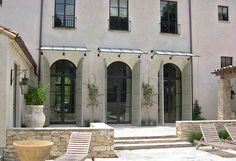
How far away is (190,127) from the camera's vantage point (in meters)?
14.3

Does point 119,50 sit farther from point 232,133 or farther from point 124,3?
point 232,133

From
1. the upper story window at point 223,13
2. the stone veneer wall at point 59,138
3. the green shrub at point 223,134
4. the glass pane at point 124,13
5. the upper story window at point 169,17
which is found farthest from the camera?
the upper story window at point 223,13

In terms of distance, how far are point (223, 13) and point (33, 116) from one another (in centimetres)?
1472

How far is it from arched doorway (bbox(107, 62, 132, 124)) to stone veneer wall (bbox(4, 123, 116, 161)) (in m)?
8.35

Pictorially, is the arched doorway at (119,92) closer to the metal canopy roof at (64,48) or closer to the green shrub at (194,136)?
the metal canopy roof at (64,48)

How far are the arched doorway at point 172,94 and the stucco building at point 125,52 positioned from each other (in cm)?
6

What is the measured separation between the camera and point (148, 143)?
13930 mm

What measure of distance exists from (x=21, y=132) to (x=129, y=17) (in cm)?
1162

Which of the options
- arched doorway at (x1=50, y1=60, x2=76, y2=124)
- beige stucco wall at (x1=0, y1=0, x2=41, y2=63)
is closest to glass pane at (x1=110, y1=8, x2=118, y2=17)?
arched doorway at (x1=50, y1=60, x2=76, y2=124)

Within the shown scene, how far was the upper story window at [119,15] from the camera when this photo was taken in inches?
799

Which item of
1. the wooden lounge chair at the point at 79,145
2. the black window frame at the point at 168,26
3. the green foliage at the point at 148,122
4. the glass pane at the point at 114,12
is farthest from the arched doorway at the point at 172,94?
the wooden lounge chair at the point at 79,145

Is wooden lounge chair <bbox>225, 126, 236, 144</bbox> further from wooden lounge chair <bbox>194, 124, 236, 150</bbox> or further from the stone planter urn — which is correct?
the stone planter urn

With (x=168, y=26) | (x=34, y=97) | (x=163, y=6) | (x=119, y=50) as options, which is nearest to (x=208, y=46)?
(x=168, y=26)

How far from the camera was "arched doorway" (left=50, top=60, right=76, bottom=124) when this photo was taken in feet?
63.7
